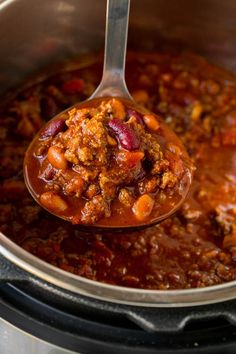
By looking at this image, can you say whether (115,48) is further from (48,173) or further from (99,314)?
(99,314)

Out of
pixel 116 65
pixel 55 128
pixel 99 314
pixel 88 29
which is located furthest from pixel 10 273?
pixel 88 29

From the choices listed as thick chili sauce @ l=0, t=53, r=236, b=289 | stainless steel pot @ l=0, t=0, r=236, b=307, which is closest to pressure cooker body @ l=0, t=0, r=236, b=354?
thick chili sauce @ l=0, t=53, r=236, b=289

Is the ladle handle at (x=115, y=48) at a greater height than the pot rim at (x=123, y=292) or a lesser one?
greater

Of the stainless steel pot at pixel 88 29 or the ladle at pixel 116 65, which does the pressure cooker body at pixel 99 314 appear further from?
the stainless steel pot at pixel 88 29

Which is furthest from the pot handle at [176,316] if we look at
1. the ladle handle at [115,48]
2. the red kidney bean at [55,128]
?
the ladle handle at [115,48]

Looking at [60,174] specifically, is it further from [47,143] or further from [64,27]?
[64,27]

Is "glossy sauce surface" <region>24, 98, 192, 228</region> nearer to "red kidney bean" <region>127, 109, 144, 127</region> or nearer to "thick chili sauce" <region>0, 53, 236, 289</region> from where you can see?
"red kidney bean" <region>127, 109, 144, 127</region>
